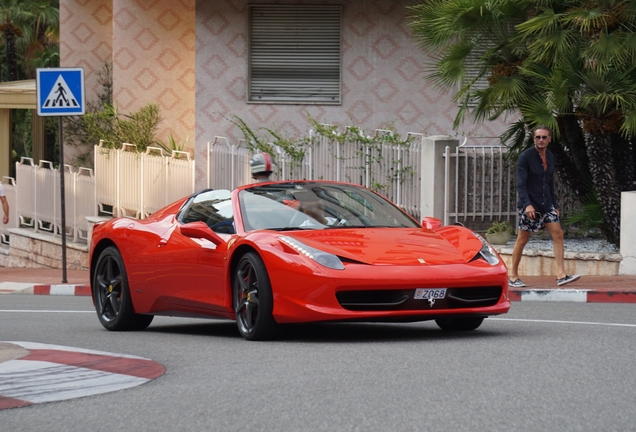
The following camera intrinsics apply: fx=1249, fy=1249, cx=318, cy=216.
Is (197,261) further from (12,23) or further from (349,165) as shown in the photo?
(12,23)

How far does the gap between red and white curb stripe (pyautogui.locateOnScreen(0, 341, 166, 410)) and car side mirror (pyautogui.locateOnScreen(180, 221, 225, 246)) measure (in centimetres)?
137

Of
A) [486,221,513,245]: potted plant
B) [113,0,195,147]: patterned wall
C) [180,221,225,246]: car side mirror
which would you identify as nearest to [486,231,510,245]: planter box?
[486,221,513,245]: potted plant

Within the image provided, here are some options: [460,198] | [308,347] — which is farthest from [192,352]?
[460,198]

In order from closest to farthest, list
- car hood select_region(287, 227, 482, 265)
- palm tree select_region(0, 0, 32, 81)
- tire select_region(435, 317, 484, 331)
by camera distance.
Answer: car hood select_region(287, 227, 482, 265) < tire select_region(435, 317, 484, 331) < palm tree select_region(0, 0, 32, 81)

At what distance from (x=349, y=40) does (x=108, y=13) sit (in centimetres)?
780

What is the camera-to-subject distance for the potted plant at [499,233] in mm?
17469

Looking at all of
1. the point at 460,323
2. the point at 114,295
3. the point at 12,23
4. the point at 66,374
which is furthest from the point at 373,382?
the point at 12,23

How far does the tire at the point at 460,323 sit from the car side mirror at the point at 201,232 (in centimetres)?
182

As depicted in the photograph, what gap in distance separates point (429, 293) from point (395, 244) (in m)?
0.53

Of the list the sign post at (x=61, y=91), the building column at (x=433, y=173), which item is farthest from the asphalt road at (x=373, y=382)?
the sign post at (x=61, y=91)

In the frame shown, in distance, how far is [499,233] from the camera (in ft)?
57.3

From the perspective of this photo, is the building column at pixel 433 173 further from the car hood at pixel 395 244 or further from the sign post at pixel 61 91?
the car hood at pixel 395 244

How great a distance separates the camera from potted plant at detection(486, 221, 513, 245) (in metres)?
17.5

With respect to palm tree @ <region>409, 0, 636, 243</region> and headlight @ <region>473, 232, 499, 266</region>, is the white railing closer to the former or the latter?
palm tree @ <region>409, 0, 636, 243</region>
